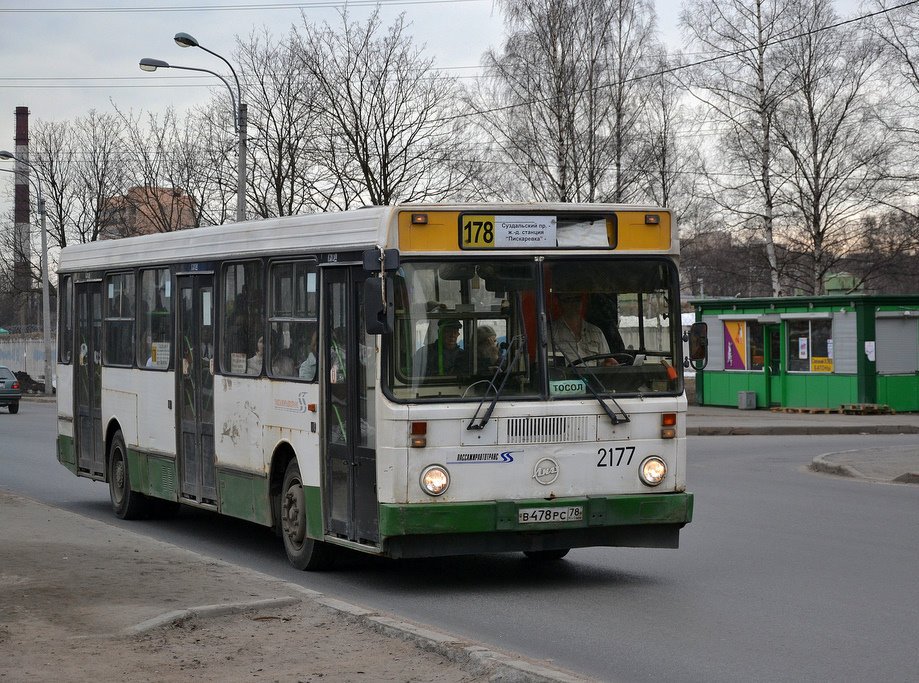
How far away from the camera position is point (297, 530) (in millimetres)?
10828

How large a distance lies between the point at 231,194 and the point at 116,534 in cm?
3195

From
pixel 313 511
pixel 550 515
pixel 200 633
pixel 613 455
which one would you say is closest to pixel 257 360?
pixel 313 511

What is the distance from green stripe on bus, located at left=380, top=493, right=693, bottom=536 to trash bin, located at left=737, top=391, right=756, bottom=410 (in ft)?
80.9

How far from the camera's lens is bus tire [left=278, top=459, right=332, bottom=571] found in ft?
34.9

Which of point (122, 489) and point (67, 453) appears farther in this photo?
point (67, 453)

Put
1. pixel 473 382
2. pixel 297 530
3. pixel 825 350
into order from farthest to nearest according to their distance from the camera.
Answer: pixel 825 350 < pixel 297 530 < pixel 473 382

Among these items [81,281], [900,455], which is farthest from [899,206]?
[81,281]

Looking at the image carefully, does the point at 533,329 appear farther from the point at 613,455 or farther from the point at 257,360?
the point at 257,360

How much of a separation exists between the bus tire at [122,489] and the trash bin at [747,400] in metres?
21.7

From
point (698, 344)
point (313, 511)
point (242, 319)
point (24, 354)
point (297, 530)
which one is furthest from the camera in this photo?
point (24, 354)

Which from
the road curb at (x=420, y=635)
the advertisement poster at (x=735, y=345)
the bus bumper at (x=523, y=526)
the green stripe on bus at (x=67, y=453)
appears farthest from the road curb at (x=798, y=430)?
the road curb at (x=420, y=635)

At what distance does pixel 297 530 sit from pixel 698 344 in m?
3.44

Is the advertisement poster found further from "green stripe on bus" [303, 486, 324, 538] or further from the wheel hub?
"green stripe on bus" [303, 486, 324, 538]

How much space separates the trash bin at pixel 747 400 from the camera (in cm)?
3400
